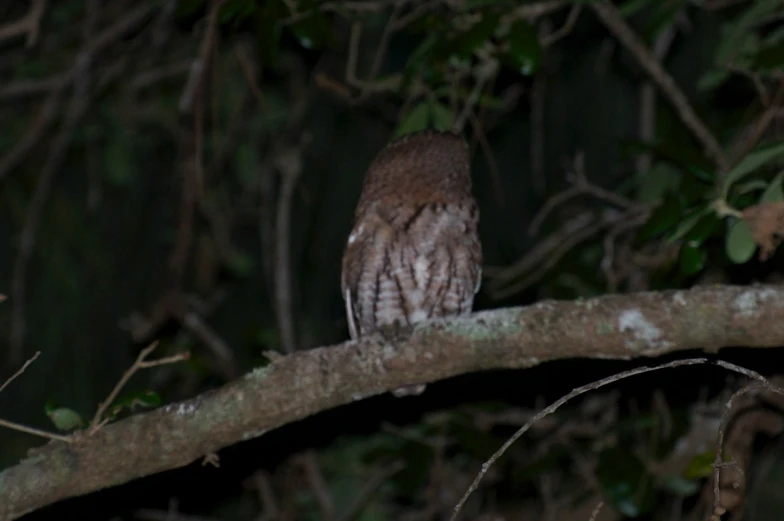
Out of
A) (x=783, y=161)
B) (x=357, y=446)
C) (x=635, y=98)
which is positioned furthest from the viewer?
(x=635, y=98)

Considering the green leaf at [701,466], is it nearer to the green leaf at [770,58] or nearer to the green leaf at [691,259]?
the green leaf at [691,259]

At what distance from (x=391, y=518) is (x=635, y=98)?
2.03 meters

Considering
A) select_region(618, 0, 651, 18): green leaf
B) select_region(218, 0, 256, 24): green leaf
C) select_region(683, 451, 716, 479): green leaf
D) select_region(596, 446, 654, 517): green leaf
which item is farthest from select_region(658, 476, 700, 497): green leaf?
select_region(218, 0, 256, 24): green leaf

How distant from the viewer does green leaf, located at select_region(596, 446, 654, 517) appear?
3.03m

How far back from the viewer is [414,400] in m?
3.50

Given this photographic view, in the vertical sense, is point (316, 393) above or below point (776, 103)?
below

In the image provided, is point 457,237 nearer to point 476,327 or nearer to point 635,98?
point 476,327

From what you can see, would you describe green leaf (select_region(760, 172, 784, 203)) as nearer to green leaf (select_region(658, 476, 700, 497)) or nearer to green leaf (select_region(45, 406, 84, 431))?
green leaf (select_region(658, 476, 700, 497))

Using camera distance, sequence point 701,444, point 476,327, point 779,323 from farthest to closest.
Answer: point 701,444 → point 476,327 → point 779,323

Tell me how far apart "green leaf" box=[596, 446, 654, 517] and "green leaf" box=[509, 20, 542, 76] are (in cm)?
119

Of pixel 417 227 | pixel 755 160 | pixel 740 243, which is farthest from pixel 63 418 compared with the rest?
pixel 755 160

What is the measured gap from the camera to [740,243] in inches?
90.2

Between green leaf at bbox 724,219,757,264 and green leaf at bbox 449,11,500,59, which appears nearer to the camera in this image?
green leaf at bbox 724,219,757,264

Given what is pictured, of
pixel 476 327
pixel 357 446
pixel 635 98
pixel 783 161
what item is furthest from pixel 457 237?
pixel 635 98
